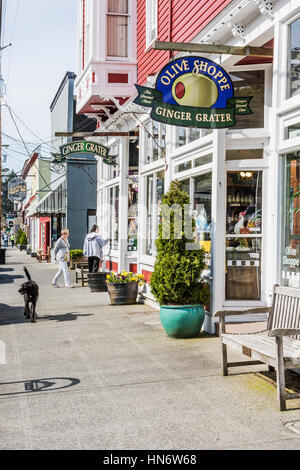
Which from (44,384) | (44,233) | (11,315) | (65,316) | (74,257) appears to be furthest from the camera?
(44,233)

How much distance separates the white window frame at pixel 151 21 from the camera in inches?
491

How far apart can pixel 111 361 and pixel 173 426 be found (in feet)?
8.39

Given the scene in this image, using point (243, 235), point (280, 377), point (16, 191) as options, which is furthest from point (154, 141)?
point (16, 191)

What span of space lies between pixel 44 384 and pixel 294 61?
16.7 feet

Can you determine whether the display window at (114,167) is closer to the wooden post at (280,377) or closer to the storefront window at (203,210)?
the storefront window at (203,210)

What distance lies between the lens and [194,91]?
24.4 feet

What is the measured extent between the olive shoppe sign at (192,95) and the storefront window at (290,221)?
102 centimetres

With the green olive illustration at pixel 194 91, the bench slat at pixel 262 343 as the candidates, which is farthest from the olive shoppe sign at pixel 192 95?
the bench slat at pixel 262 343

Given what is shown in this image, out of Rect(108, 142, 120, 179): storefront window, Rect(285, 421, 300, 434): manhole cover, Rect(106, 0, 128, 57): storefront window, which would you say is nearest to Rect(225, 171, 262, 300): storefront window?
Rect(285, 421, 300, 434): manhole cover

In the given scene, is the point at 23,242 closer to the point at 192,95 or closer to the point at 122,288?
the point at 122,288

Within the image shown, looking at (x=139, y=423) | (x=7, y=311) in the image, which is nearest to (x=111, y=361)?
(x=139, y=423)
